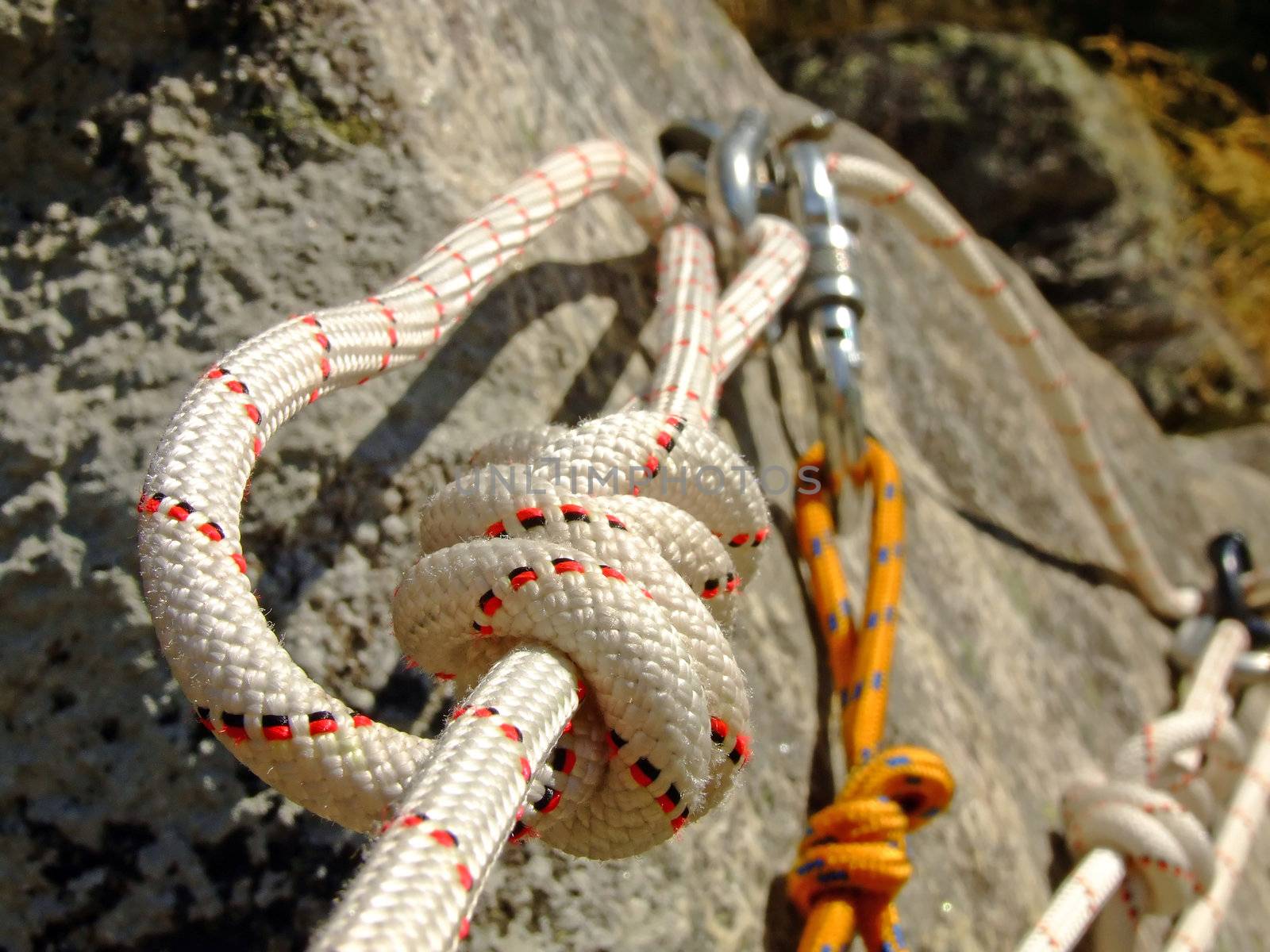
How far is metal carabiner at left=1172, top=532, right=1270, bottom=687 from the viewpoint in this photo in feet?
4.23

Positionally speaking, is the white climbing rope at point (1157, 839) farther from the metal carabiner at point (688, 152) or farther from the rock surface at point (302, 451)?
the metal carabiner at point (688, 152)

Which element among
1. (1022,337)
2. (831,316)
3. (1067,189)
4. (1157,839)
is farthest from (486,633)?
(1067,189)

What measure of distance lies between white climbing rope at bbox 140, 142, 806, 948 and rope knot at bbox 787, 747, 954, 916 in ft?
0.56

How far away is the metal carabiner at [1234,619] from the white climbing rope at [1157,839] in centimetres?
14

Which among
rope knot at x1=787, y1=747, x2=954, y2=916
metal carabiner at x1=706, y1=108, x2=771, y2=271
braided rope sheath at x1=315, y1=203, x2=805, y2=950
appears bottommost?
rope knot at x1=787, y1=747, x2=954, y2=916

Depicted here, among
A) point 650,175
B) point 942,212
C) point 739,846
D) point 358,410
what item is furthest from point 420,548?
point 942,212

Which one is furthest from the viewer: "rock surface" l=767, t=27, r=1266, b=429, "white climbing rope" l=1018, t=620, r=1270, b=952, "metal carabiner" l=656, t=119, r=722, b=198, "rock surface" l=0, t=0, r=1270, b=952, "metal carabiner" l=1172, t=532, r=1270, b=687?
"rock surface" l=767, t=27, r=1266, b=429

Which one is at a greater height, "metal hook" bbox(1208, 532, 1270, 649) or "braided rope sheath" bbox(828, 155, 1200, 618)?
"braided rope sheath" bbox(828, 155, 1200, 618)

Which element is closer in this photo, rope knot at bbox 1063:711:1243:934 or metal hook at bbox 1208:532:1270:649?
rope knot at bbox 1063:711:1243:934

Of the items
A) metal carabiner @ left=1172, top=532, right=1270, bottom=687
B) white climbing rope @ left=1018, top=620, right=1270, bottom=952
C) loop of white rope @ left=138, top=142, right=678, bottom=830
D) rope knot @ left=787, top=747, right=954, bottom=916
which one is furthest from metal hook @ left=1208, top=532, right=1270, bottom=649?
loop of white rope @ left=138, top=142, right=678, bottom=830

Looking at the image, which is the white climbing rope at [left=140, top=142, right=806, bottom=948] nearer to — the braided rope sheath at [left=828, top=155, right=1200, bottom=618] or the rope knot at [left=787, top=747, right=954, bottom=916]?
the rope knot at [left=787, top=747, right=954, bottom=916]

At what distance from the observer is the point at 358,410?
737 mm

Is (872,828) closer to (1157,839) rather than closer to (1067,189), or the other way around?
(1157,839)

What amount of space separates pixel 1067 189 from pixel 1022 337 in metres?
1.56
